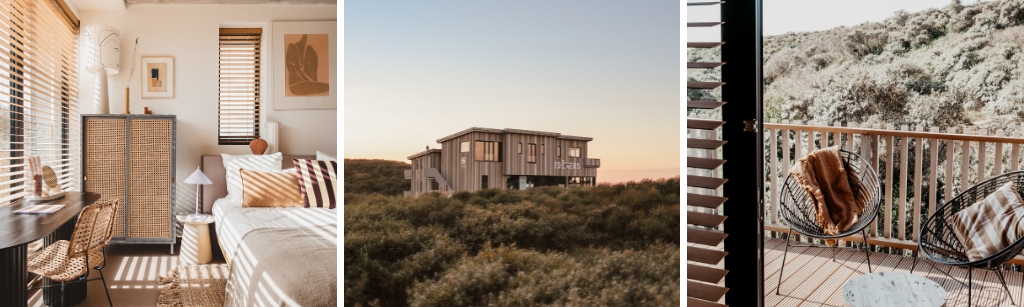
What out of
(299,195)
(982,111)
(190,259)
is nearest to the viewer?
(190,259)

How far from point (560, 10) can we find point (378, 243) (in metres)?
1.01

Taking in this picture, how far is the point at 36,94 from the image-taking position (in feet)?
5.92

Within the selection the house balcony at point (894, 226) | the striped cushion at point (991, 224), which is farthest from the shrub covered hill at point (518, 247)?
the striped cushion at point (991, 224)

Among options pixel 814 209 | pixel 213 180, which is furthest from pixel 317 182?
pixel 814 209

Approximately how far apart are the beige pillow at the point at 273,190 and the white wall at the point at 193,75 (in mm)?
164

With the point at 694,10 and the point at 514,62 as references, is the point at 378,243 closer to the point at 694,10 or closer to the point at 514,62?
the point at 514,62

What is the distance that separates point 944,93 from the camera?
13.0ft

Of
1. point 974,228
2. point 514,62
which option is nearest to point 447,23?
point 514,62

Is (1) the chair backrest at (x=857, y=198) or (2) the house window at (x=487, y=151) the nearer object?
(2) the house window at (x=487, y=151)

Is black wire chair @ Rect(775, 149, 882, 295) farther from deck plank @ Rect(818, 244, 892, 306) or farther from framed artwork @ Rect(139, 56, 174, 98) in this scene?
framed artwork @ Rect(139, 56, 174, 98)

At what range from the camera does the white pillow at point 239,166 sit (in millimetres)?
2545

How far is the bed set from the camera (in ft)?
5.07

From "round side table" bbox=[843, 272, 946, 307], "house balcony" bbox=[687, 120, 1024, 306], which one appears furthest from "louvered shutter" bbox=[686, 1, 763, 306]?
"round side table" bbox=[843, 272, 946, 307]

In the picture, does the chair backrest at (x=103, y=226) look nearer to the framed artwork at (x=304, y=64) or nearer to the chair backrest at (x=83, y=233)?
the chair backrest at (x=83, y=233)
